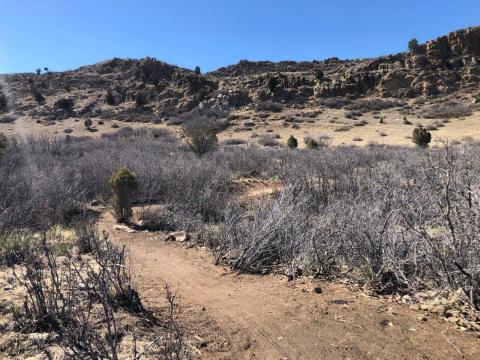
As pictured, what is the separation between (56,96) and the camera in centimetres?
5694

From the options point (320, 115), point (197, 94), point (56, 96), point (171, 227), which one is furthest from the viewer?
point (56, 96)

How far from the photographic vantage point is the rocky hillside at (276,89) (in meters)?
46.4

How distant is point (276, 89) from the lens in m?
49.4

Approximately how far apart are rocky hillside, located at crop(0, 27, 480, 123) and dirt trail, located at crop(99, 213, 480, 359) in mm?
39354

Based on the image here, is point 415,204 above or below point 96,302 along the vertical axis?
above

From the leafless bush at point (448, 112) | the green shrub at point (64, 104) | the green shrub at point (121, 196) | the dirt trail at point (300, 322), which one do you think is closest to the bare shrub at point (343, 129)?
the leafless bush at point (448, 112)

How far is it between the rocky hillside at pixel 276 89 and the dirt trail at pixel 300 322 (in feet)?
129

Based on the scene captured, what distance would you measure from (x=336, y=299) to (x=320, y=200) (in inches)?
193

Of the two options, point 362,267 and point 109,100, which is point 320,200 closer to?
point 362,267

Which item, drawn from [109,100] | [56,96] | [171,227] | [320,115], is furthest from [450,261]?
[56,96]

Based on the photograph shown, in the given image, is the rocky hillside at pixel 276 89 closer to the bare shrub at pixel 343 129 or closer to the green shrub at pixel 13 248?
the bare shrub at pixel 343 129

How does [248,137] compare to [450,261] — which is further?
[248,137]

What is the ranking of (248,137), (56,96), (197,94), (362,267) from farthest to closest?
(56,96) < (197,94) < (248,137) < (362,267)

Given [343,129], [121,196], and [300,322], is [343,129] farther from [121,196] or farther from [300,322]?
[300,322]
